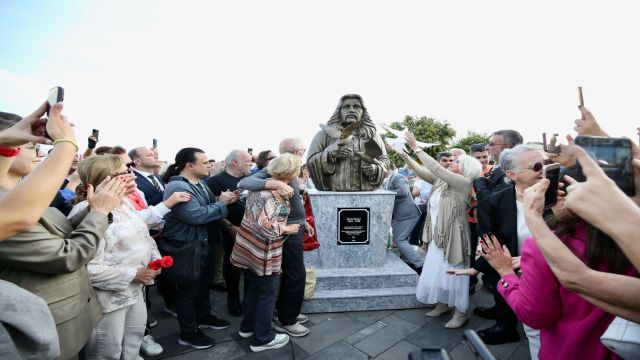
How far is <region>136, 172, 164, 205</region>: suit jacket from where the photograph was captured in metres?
3.87

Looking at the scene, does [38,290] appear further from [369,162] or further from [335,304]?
[369,162]

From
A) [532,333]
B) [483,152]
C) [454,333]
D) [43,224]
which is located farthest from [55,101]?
[483,152]

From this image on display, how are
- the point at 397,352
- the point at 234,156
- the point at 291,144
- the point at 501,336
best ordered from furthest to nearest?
the point at 234,156, the point at 291,144, the point at 501,336, the point at 397,352

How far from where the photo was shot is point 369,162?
4594mm

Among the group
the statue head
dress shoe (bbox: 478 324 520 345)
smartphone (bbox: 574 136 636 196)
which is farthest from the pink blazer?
the statue head

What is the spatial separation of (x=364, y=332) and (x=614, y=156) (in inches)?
114

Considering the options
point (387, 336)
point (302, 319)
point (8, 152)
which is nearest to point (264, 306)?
point (302, 319)

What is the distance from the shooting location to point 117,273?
7.15 ft

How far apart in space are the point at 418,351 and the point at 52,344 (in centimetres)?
140

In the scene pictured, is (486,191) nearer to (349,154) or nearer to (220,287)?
(349,154)

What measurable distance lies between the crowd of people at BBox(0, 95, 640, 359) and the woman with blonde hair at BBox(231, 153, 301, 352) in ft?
0.04

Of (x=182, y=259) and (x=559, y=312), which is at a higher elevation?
(x=559, y=312)

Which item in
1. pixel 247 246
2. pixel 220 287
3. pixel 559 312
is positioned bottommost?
pixel 220 287

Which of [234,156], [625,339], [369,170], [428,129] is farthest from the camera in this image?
[428,129]
